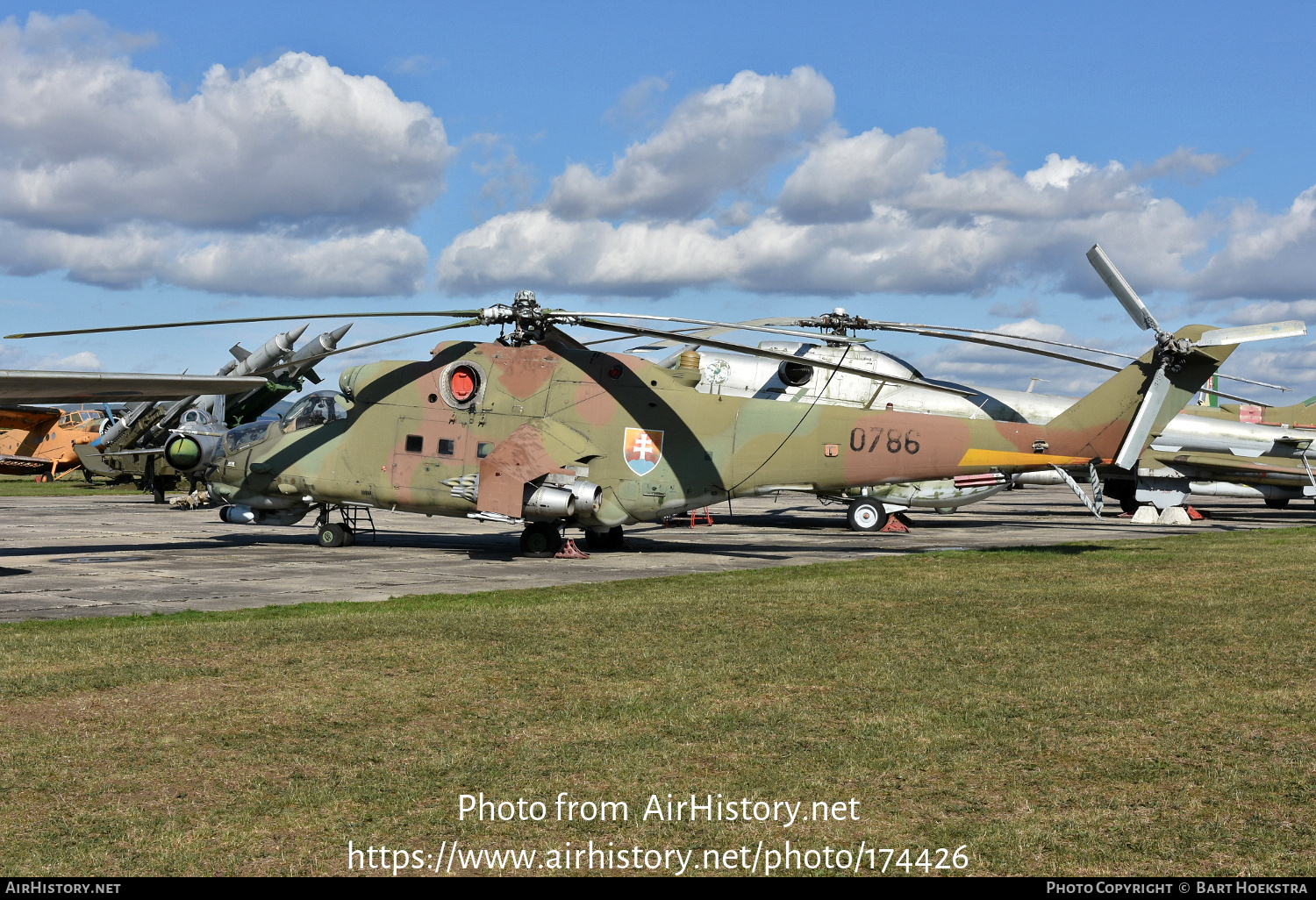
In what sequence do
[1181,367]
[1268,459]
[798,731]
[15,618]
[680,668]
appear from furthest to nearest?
[1268,459] → [1181,367] → [15,618] → [680,668] → [798,731]

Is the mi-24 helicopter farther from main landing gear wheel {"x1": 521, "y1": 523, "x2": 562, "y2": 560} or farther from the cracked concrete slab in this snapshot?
the cracked concrete slab

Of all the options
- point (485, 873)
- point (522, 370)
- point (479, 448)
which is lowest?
point (485, 873)

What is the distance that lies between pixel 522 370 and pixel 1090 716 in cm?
1441

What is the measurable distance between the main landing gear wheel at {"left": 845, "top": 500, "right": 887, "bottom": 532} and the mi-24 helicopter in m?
7.37

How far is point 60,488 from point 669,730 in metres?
50.5

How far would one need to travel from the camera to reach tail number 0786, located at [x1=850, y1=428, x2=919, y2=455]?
2003 centimetres

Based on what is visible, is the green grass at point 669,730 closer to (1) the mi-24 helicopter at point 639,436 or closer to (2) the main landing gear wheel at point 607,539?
(1) the mi-24 helicopter at point 639,436

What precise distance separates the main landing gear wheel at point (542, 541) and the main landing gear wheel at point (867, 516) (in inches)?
385

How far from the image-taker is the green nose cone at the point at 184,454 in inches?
886

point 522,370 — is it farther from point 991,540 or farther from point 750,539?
point 991,540

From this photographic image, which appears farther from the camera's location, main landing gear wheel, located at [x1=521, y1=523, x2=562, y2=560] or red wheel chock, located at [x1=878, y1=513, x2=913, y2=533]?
red wheel chock, located at [x1=878, y1=513, x2=913, y2=533]

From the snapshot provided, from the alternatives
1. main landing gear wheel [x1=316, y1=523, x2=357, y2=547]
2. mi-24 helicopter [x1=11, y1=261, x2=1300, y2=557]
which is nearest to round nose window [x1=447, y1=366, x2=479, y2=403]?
mi-24 helicopter [x1=11, y1=261, x2=1300, y2=557]

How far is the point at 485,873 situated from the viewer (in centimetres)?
504
